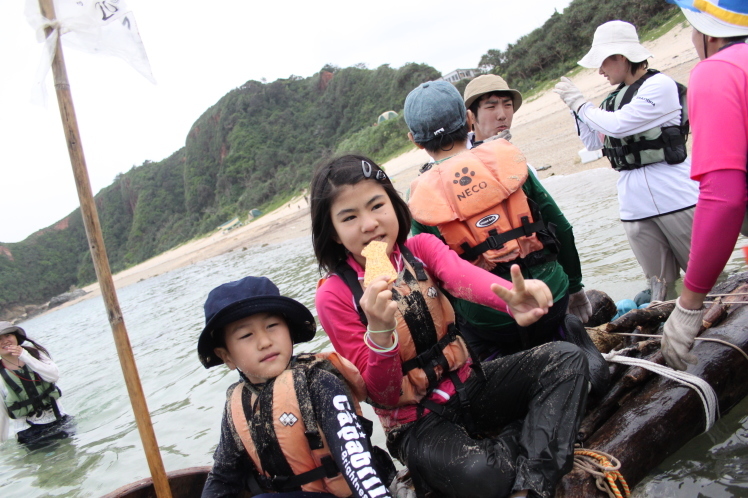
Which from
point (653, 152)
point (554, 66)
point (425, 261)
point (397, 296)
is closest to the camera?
point (397, 296)

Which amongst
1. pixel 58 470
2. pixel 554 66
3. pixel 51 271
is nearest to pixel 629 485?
pixel 58 470

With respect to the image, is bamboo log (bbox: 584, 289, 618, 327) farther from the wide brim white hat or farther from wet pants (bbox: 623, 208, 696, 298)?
the wide brim white hat

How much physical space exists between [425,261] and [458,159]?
1.92 feet

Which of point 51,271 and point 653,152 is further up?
point 51,271

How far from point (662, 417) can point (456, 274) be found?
117 cm

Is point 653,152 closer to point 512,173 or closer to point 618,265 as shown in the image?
point 512,173

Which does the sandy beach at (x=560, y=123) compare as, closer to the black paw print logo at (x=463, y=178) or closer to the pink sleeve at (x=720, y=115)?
the black paw print logo at (x=463, y=178)

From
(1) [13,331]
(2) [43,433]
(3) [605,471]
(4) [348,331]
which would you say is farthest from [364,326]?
(2) [43,433]

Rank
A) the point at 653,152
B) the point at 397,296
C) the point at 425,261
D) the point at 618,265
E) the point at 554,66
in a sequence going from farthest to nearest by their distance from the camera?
the point at 554,66 → the point at 618,265 → the point at 653,152 → the point at 425,261 → the point at 397,296

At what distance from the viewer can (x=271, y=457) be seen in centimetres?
210

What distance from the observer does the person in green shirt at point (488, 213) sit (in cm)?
248

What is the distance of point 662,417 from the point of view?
2225mm

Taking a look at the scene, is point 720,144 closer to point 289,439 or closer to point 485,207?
point 485,207

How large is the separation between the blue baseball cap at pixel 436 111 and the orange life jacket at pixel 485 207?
198 mm
